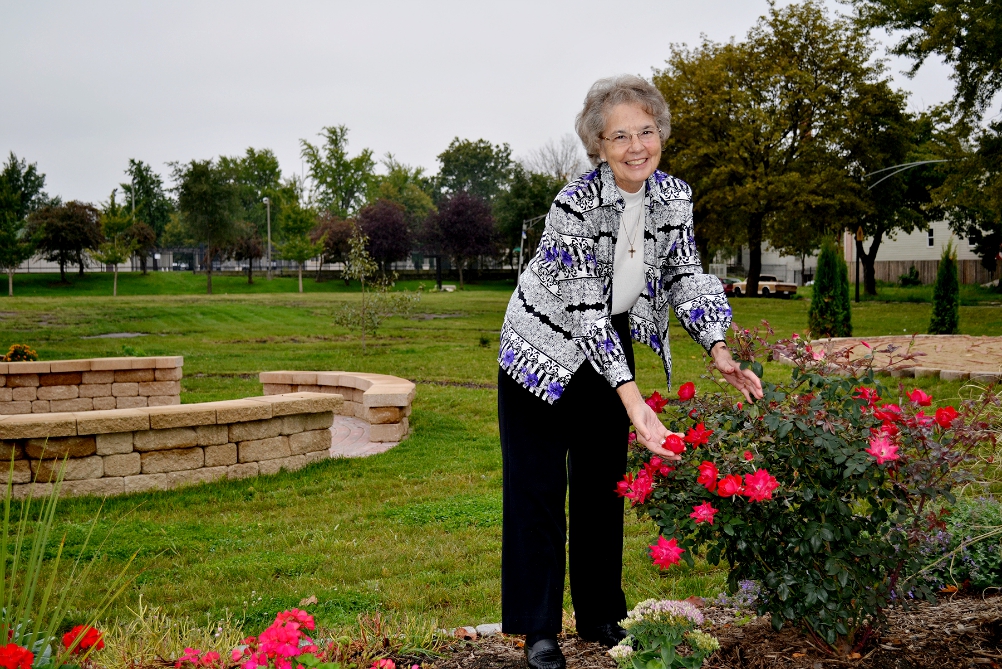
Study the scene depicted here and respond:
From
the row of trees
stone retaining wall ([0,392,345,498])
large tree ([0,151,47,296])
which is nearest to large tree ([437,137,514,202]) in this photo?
large tree ([0,151,47,296])

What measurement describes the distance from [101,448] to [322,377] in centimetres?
334

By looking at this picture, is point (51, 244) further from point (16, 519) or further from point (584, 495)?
point (584, 495)

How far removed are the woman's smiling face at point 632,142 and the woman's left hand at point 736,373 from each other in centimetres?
58

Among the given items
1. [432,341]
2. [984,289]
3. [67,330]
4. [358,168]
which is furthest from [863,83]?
[358,168]

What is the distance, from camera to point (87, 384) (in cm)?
905

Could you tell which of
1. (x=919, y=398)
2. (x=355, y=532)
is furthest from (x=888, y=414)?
(x=355, y=532)

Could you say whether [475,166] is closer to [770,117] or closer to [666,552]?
[770,117]

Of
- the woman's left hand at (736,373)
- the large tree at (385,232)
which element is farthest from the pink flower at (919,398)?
the large tree at (385,232)

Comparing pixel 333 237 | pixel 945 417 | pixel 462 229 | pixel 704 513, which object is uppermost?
pixel 462 229

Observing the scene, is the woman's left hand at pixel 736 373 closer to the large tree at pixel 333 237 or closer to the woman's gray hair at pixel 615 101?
the woman's gray hair at pixel 615 101

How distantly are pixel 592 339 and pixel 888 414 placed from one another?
0.92 metres

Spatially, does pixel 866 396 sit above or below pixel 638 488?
above

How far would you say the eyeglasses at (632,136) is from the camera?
2.42 m

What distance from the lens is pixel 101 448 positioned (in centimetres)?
532
